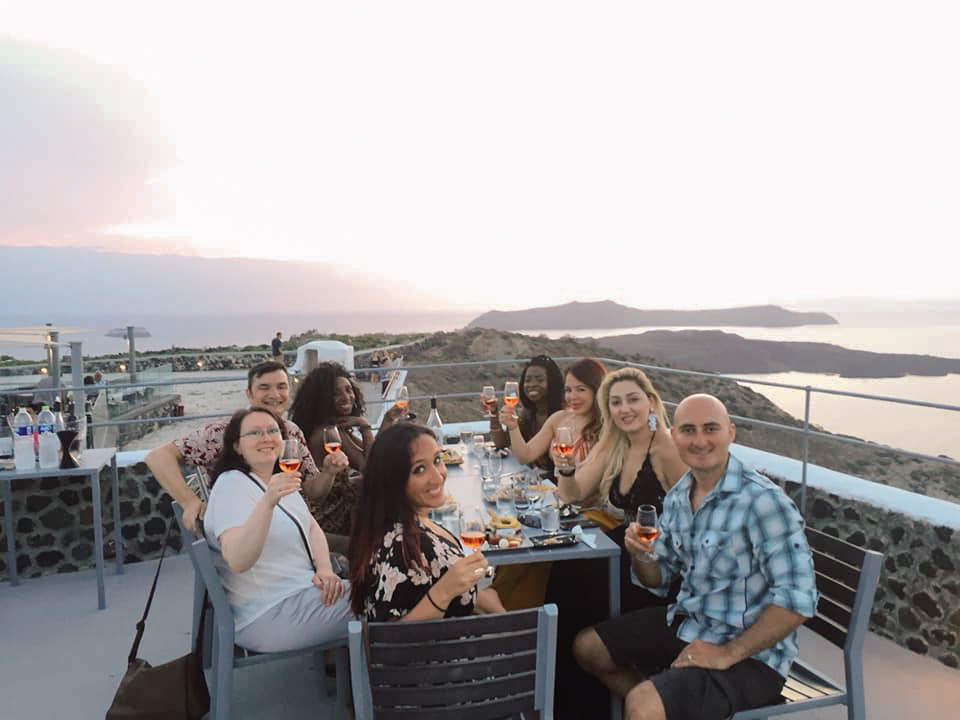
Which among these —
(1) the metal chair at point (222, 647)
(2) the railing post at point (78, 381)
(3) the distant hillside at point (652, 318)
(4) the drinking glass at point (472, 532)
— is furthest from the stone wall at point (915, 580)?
(2) the railing post at point (78, 381)

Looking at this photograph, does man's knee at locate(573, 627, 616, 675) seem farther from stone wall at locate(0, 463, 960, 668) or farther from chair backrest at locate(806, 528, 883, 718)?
stone wall at locate(0, 463, 960, 668)

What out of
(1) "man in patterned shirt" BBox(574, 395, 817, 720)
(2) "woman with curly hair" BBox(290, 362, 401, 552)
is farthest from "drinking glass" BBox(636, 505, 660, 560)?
(2) "woman with curly hair" BBox(290, 362, 401, 552)

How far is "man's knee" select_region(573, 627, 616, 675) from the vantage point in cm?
215

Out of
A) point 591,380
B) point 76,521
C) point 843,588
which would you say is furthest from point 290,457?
point 76,521

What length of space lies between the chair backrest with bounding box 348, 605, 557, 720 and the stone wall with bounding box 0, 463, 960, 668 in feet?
8.29

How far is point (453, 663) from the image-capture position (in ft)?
4.64

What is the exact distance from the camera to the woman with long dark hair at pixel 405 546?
5.43ft

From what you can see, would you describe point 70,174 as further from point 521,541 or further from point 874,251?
point 874,251

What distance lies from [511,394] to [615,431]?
1.13 m

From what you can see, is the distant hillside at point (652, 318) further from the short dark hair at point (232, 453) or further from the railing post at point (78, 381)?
the short dark hair at point (232, 453)

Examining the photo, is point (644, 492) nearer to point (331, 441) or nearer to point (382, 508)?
point (382, 508)

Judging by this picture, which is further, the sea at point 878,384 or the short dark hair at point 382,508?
the sea at point 878,384

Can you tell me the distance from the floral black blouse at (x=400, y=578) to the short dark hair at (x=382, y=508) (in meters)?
0.02

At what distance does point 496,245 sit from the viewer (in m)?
12.0
